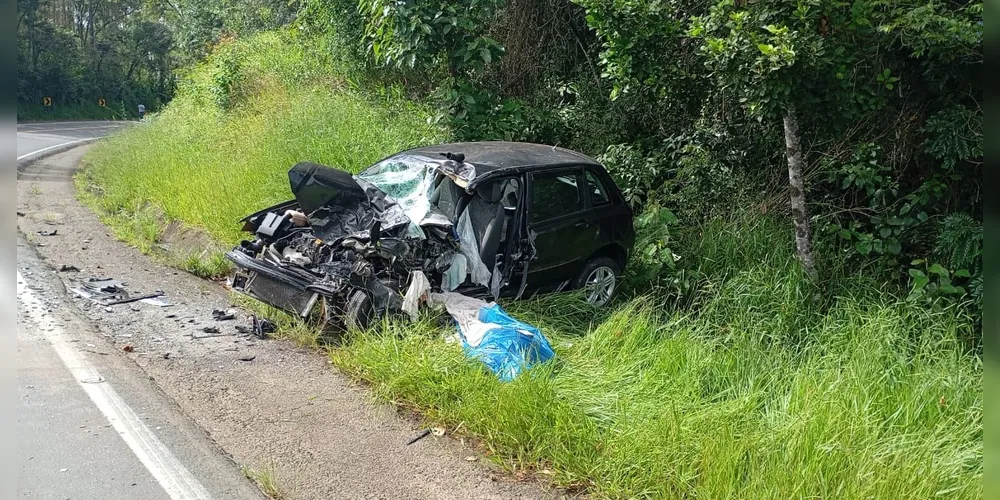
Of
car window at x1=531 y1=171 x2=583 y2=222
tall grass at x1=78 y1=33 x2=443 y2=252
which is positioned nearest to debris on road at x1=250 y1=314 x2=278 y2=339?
car window at x1=531 y1=171 x2=583 y2=222

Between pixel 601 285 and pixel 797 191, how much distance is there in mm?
2159

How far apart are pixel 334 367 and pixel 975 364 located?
15.9 feet

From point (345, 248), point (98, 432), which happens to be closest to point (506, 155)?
point (345, 248)

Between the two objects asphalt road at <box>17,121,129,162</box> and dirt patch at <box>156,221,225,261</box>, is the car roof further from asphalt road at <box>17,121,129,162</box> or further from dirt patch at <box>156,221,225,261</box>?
asphalt road at <box>17,121,129,162</box>

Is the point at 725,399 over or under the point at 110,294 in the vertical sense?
over

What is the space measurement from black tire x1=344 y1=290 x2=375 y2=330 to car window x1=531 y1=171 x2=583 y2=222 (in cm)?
183

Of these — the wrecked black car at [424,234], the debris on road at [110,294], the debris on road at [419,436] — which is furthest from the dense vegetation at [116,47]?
the debris on road at [419,436]

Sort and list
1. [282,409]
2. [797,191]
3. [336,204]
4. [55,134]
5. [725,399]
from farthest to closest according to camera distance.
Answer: [55,134]
[797,191]
[336,204]
[725,399]
[282,409]

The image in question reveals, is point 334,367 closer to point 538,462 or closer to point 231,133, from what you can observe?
point 538,462

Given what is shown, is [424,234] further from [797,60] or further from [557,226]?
[797,60]

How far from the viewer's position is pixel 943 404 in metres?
4.80

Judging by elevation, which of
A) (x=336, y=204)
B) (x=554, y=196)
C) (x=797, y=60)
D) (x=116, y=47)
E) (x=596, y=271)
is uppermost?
(x=116, y=47)

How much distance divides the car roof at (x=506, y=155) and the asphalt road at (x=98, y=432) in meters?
3.39

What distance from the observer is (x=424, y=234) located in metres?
6.55
